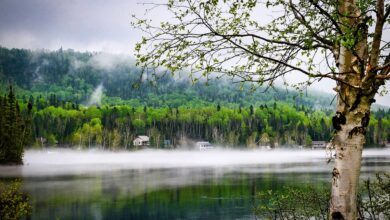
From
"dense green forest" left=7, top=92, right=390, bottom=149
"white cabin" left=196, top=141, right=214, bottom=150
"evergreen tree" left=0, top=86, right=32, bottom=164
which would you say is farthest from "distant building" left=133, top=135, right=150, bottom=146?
"evergreen tree" left=0, top=86, right=32, bottom=164

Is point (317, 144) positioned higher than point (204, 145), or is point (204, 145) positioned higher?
point (317, 144)

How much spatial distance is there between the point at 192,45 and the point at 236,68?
776 millimetres

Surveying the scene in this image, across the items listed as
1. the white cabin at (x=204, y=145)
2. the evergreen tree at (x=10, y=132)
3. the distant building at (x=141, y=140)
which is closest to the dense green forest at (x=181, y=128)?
the distant building at (x=141, y=140)

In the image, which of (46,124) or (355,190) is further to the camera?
(46,124)

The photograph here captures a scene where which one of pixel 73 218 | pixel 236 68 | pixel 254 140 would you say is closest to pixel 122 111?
pixel 254 140

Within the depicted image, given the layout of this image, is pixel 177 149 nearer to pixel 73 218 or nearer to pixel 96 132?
pixel 96 132

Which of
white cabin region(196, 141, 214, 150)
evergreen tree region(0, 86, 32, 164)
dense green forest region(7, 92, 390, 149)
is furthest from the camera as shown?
white cabin region(196, 141, 214, 150)

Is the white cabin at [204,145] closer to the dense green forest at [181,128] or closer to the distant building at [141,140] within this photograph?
the dense green forest at [181,128]

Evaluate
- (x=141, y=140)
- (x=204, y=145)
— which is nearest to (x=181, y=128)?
(x=204, y=145)

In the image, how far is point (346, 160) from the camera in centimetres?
544

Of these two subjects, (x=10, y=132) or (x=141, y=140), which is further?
(x=141, y=140)

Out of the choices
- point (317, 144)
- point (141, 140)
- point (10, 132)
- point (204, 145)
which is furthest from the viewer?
point (317, 144)

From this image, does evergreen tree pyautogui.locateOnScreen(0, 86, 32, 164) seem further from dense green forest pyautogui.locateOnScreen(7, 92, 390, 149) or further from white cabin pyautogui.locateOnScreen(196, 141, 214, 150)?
white cabin pyautogui.locateOnScreen(196, 141, 214, 150)

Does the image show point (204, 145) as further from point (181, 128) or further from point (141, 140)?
point (141, 140)
